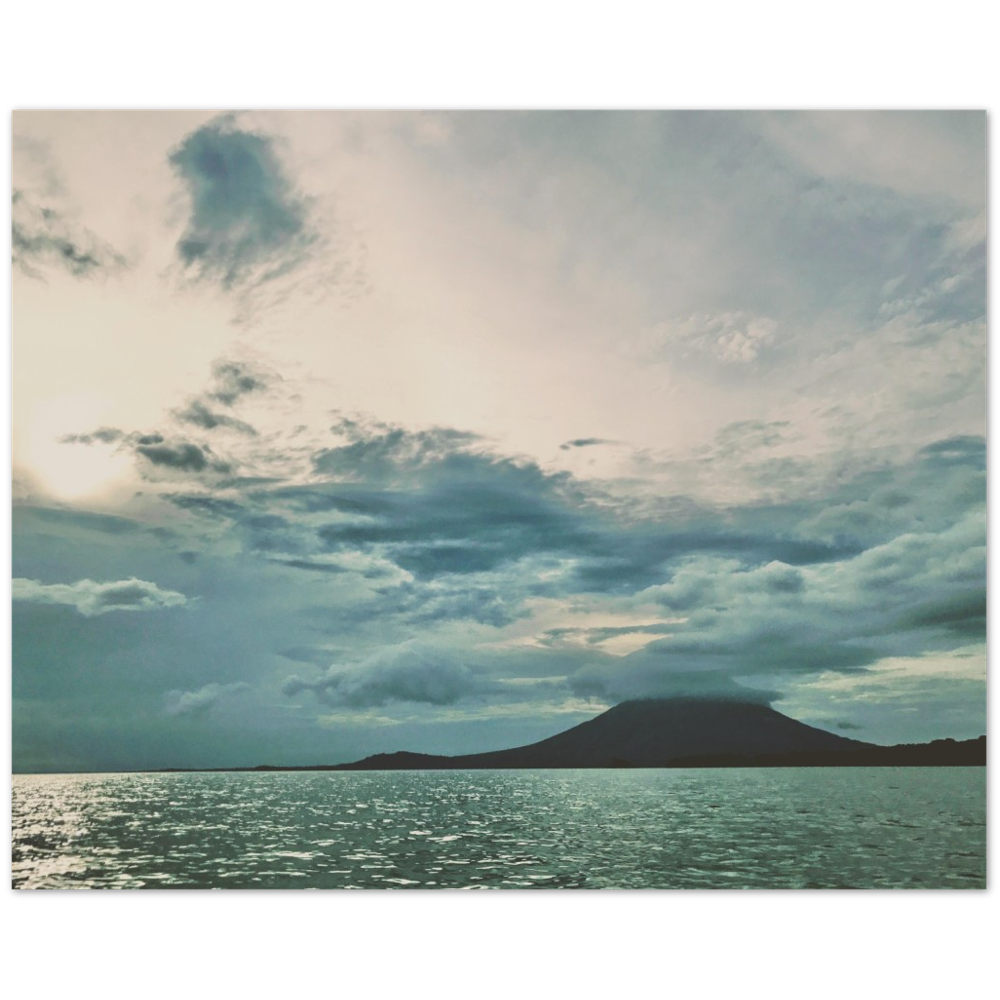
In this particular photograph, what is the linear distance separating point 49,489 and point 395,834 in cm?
1878

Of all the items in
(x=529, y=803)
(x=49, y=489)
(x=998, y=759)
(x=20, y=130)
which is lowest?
(x=529, y=803)

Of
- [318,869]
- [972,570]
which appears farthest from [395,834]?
Answer: [972,570]

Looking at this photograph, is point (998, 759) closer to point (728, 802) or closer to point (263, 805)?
point (728, 802)

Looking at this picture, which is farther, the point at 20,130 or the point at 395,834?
the point at 395,834

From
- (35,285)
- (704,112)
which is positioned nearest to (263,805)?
(35,285)

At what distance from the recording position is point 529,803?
61.8 m

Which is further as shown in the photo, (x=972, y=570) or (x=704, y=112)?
(x=972, y=570)

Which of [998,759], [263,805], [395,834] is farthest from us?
[263,805]

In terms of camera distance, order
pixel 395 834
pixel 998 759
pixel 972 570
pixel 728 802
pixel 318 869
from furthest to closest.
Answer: pixel 728 802, pixel 395 834, pixel 972 570, pixel 318 869, pixel 998 759

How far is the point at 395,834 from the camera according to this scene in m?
36.9

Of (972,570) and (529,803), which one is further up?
(972,570)

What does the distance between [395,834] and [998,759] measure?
80.7ft
